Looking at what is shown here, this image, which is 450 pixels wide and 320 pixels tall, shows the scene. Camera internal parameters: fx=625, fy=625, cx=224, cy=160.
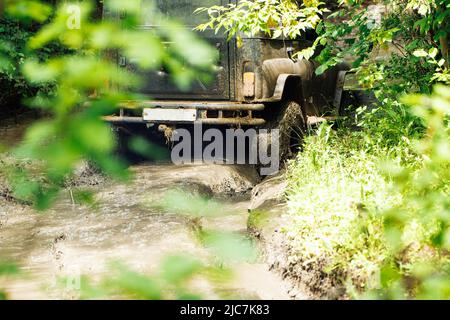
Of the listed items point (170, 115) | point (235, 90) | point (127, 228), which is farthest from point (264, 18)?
point (127, 228)

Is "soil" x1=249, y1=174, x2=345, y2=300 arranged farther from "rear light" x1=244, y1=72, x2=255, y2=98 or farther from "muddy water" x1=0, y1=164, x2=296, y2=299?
"rear light" x1=244, y1=72, x2=255, y2=98

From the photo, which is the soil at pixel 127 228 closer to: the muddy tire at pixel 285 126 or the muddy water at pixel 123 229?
the muddy water at pixel 123 229

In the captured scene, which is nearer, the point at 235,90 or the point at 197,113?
the point at 197,113

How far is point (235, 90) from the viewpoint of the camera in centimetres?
738

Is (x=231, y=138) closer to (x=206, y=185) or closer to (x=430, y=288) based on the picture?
(x=206, y=185)

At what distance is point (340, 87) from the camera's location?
900cm

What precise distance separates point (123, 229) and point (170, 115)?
6.89ft

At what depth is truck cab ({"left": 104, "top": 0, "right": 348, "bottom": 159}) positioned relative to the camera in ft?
23.6

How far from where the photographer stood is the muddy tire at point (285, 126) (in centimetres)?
729

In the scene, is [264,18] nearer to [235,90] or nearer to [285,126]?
[235,90]

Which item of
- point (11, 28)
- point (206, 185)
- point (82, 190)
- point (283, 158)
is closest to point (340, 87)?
point (283, 158)

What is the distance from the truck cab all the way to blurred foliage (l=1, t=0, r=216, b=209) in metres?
5.93

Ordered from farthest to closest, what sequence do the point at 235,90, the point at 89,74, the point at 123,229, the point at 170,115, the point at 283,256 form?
the point at 235,90
the point at 170,115
the point at 123,229
the point at 283,256
the point at 89,74

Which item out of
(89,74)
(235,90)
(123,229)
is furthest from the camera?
(235,90)
